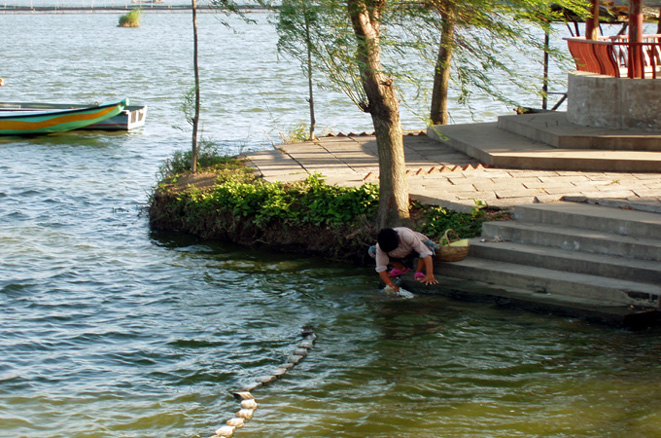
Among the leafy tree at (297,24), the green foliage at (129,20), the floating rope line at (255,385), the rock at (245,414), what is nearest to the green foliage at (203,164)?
the leafy tree at (297,24)

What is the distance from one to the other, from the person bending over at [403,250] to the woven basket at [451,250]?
3.9 inches

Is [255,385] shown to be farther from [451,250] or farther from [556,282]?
Answer: [556,282]

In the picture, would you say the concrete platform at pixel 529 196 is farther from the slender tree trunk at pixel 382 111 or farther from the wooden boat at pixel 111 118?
the wooden boat at pixel 111 118

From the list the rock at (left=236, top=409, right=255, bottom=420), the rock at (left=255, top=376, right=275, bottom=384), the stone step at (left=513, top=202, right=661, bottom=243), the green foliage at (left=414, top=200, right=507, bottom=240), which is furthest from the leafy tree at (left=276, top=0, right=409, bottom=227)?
the rock at (left=236, top=409, right=255, bottom=420)

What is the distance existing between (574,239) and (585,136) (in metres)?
3.82

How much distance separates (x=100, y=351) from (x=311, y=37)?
377 centimetres

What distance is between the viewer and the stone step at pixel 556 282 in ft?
25.9

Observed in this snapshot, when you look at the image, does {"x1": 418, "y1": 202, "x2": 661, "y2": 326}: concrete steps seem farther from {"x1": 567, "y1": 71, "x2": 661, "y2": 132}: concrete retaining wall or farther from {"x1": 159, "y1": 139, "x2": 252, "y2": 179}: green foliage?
{"x1": 159, "y1": 139, "x2": 252, "y2": 179}: green foliage

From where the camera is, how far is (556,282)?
27.5 ft

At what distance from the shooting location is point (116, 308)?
9156 millimetres

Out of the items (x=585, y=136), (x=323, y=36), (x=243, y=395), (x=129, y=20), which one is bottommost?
(x=243, y=395)

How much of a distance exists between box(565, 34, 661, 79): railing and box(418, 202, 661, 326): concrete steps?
10.7 ft

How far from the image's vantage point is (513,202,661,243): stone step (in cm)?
→ 875

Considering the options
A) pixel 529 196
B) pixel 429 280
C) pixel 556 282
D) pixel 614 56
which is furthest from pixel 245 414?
pixel 614 56
